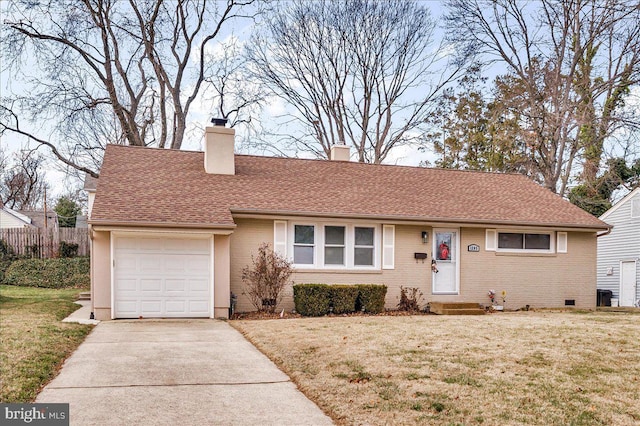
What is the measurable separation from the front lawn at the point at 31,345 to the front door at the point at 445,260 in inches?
372

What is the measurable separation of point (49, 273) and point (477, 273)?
17.5 metres

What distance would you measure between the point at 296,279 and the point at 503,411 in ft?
33.8

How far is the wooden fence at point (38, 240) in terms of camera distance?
2595cm

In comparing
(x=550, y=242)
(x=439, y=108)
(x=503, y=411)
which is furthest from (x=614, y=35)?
(x=503, y=411)

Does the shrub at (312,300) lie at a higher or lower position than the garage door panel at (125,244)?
lower

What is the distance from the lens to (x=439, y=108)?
33000mm

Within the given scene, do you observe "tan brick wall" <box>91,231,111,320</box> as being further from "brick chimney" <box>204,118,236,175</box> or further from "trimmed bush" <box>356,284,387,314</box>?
"trimmed bush" <box>356,284,387,314</box>

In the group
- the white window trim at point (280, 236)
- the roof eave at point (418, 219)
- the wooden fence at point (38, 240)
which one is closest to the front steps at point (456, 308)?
the roof eave at point (418, 219)

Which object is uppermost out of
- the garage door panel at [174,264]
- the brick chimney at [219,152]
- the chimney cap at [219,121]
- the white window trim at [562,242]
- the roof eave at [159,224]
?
the chimney cap at [219,121]

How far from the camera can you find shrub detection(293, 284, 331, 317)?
15016 mm

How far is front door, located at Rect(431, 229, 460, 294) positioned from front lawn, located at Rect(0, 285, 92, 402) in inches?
372

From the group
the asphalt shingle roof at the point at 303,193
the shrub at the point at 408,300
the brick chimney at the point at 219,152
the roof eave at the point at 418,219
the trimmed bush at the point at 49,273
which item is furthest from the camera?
the trimmed bush at the point at 49,273

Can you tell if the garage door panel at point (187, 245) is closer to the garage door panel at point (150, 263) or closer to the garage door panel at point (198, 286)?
the garage door panel at point (150, 263)

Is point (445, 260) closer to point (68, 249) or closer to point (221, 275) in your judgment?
point (221, 275)
